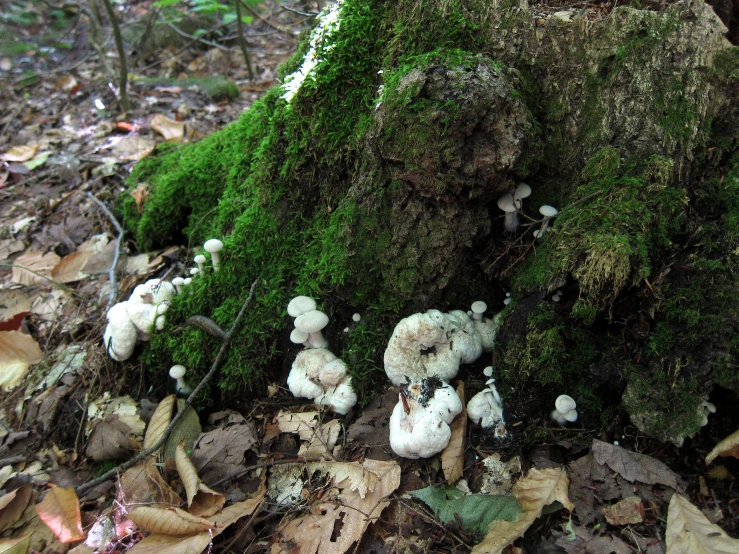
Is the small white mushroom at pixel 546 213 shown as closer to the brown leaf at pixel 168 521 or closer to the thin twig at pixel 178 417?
the thin twig at pixel 178 417

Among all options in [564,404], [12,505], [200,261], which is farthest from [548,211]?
[12,505]

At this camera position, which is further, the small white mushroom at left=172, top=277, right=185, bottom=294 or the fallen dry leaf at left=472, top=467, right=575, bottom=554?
the small white mushroom at left=172, top=277, right=185, bottom=294

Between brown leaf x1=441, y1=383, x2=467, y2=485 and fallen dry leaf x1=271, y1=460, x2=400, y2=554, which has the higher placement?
brown leaf x1=441, y1=383, x2=467, y2=485

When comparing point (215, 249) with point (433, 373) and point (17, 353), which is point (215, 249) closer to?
point (433, 373)

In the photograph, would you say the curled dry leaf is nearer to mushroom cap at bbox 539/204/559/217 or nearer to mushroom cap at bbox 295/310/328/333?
mushroom cap at bbox 295/310/328/333

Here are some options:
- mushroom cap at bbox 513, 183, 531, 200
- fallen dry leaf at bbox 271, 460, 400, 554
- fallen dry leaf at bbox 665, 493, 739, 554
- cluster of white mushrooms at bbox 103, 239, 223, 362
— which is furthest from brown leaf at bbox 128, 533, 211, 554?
mushroom cap at bbox 513, 183, 531, 200

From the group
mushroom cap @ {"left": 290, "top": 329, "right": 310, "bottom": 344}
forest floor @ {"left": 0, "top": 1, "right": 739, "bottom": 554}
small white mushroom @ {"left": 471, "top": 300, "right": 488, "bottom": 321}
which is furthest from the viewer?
mushroom cap @ {"left": 290, "top": 329, "right": 310, "bottom": 344}

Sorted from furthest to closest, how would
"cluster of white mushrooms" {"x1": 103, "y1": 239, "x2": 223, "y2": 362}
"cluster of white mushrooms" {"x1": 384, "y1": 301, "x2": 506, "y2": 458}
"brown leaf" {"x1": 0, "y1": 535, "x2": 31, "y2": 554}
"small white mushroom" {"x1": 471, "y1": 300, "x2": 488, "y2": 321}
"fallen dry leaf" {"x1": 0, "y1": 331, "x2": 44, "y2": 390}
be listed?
"fallen dry leaf" {"x1": 0, "y1": 331, "x2": 44, "y2": 390}, "cluster of white mushrooms" {"x1": 103, "y1": 239, "x2": 223, "y2": 362}, "small white mushroom" {"x1": 471, "y1": 300, "x2": 488, "y2": 321}, "brown leaf" {"x1": 0, "y1": 535, "x2": 31, "y2": 554}, "cluster of white mushrooms" {"x1": 384, "y1": 301, "x2": 506, "y2": 458}

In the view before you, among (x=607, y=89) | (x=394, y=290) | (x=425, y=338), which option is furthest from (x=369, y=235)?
(x=607, y=89)
